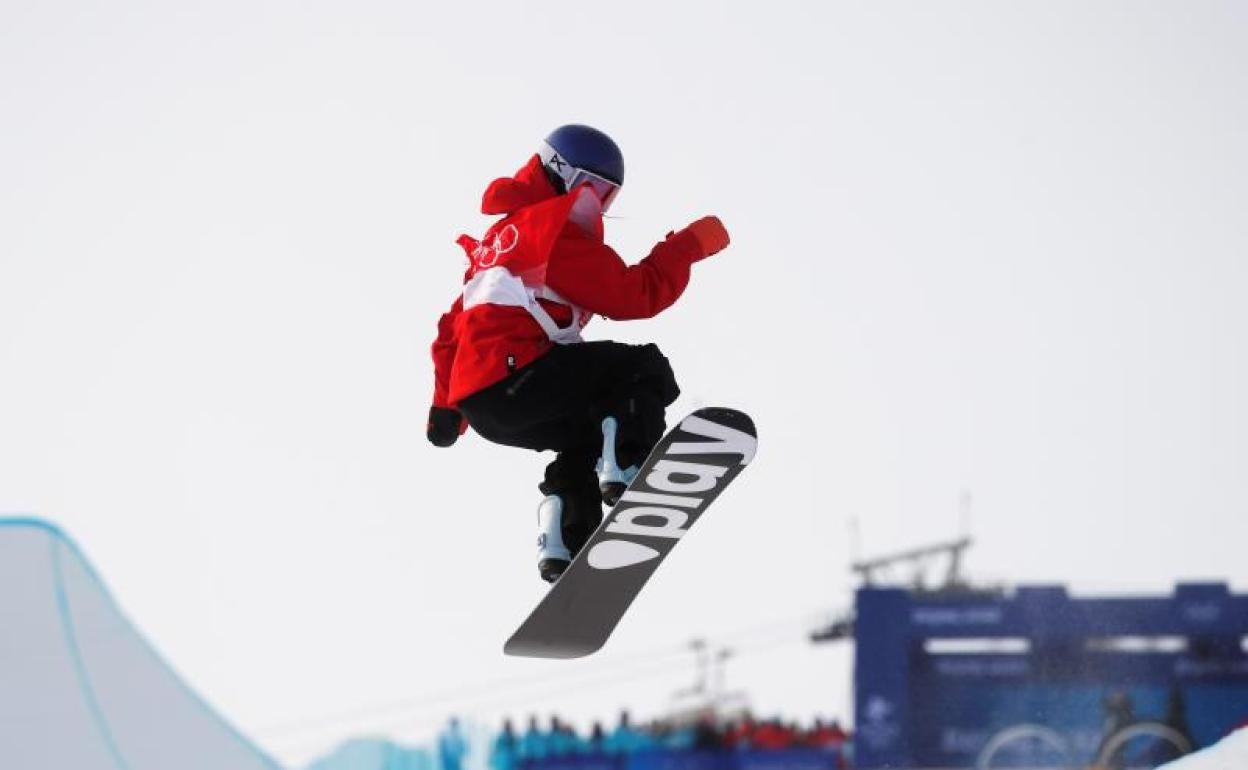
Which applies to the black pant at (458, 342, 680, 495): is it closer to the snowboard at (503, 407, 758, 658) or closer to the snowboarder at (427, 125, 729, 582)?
the snowboarder at (427, 125, 729, 582)

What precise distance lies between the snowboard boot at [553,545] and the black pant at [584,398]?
253mm

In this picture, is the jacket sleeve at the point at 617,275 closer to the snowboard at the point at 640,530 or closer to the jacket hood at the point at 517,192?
the jacket hood at the point at 517,192

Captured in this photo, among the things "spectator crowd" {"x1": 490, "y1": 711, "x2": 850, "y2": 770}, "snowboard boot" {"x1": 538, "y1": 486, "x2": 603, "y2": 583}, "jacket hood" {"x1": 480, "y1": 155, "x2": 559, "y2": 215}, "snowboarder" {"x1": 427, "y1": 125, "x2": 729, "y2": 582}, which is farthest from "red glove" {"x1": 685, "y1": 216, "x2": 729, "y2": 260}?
"spectator crowd" {"x1": 490, "y1": 711, "x2": 850, "y2": 770}

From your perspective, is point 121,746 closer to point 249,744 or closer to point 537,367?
point 249,744

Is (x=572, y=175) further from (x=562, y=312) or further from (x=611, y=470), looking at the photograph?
(x=611, y=470)

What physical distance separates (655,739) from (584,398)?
17.7 metres

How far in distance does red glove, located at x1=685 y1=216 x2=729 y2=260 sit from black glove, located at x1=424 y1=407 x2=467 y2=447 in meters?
1.08

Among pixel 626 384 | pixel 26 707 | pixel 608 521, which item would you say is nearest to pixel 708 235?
pixel 626 384

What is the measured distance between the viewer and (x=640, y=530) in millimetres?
5477

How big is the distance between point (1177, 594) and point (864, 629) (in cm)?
499

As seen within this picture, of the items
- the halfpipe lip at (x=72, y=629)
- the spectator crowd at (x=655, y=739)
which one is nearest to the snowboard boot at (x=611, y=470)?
the halfpipe lip at (x=72, y=629)

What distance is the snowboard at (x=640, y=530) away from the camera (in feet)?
17.5

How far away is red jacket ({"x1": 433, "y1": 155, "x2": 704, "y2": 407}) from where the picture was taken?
5.20 meters

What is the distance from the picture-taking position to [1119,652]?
25438 millimetres
